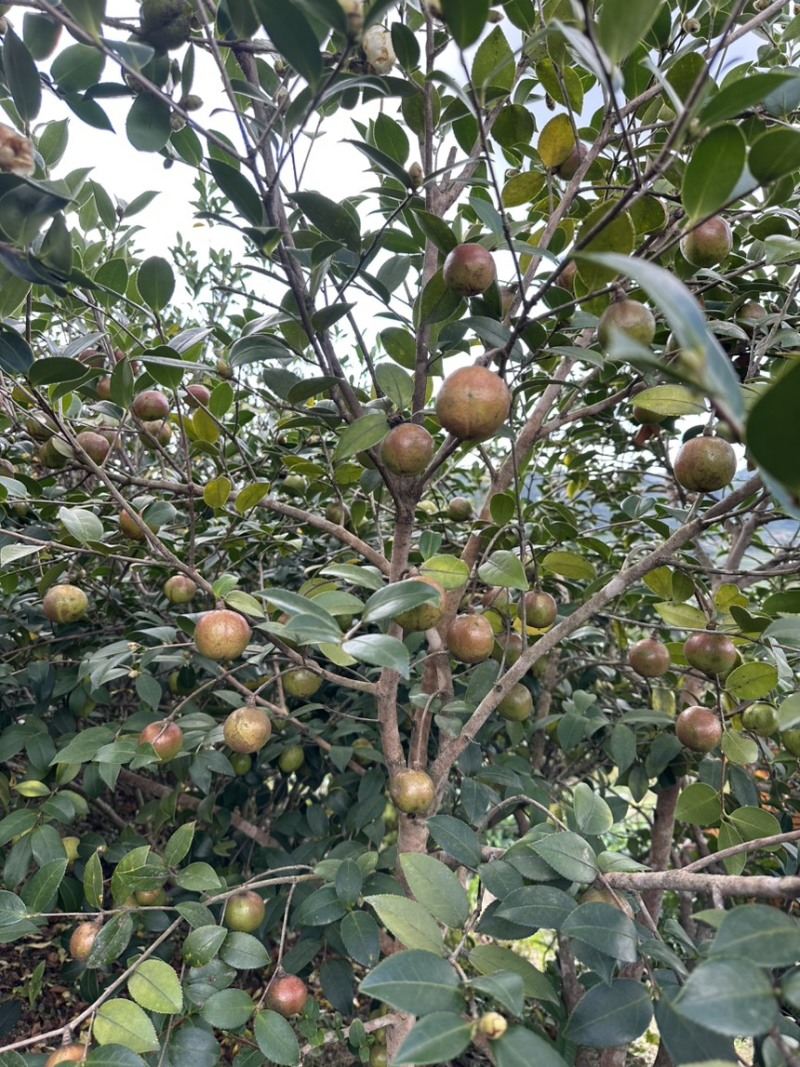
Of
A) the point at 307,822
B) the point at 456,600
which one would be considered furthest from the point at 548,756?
the point at 456,600

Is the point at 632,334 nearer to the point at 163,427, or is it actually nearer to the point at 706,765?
the point at 706,765

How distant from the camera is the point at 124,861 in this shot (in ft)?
3.02

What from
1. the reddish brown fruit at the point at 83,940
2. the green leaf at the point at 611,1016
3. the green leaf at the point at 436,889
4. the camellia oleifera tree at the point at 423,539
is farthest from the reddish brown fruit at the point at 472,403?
the reddish brown fruit at the point at 83,940

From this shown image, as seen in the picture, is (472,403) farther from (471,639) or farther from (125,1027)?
(125,1027)

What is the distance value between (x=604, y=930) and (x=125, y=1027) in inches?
21.1

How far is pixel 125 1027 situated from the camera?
746 mm

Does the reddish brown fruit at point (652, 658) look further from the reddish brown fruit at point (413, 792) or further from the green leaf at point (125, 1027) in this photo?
the green leaf at point (125, 1027)

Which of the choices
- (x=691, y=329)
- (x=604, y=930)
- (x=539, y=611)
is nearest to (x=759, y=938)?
(x=604, y=930)

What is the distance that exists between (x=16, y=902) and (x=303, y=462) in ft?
2.51

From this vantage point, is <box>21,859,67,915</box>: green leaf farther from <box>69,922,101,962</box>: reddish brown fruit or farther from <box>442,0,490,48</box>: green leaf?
<box>442,0,490,48</box>: green leaf

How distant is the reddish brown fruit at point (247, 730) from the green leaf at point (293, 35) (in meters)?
0.80

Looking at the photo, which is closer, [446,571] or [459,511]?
[446,571]

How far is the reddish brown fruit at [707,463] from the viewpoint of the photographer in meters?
0.83

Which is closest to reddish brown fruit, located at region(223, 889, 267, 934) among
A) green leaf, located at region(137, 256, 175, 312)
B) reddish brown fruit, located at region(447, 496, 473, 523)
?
reddish brown fruit, located at region(447, 496, 473, 523)
